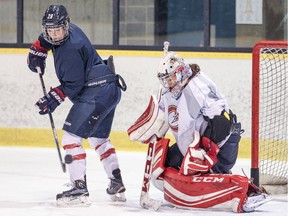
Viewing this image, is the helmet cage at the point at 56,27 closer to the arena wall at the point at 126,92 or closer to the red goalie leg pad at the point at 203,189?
the red goalie leg pad at the point at 203,189

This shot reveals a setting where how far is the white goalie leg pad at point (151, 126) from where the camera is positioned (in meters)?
5.30

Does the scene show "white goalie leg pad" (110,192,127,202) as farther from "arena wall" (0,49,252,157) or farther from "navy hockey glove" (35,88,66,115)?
"arena wall" (0,49,252,157)

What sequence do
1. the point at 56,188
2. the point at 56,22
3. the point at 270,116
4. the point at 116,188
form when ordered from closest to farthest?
the point at 56,22 → the point at 116,188 → the point at 56,188 → the point at 270,116

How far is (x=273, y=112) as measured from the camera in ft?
24.0

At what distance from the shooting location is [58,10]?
5277 millimetres

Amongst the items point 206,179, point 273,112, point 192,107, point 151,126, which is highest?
point 192,107

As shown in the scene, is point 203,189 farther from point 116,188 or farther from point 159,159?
point 116,188

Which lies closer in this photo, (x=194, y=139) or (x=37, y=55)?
(x=194, y=139)

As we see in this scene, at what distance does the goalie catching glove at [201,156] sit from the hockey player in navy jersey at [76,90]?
568 mm

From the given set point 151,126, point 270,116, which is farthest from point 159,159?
point 270,116

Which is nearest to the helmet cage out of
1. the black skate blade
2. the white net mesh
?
the black skate blade

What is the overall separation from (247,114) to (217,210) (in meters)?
2.85

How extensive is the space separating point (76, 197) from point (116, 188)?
0.29 metres

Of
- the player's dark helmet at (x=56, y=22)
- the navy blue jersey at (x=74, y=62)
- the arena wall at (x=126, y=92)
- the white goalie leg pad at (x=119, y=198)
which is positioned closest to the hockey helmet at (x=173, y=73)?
the navy blue jersey at (x=74, y=62)
